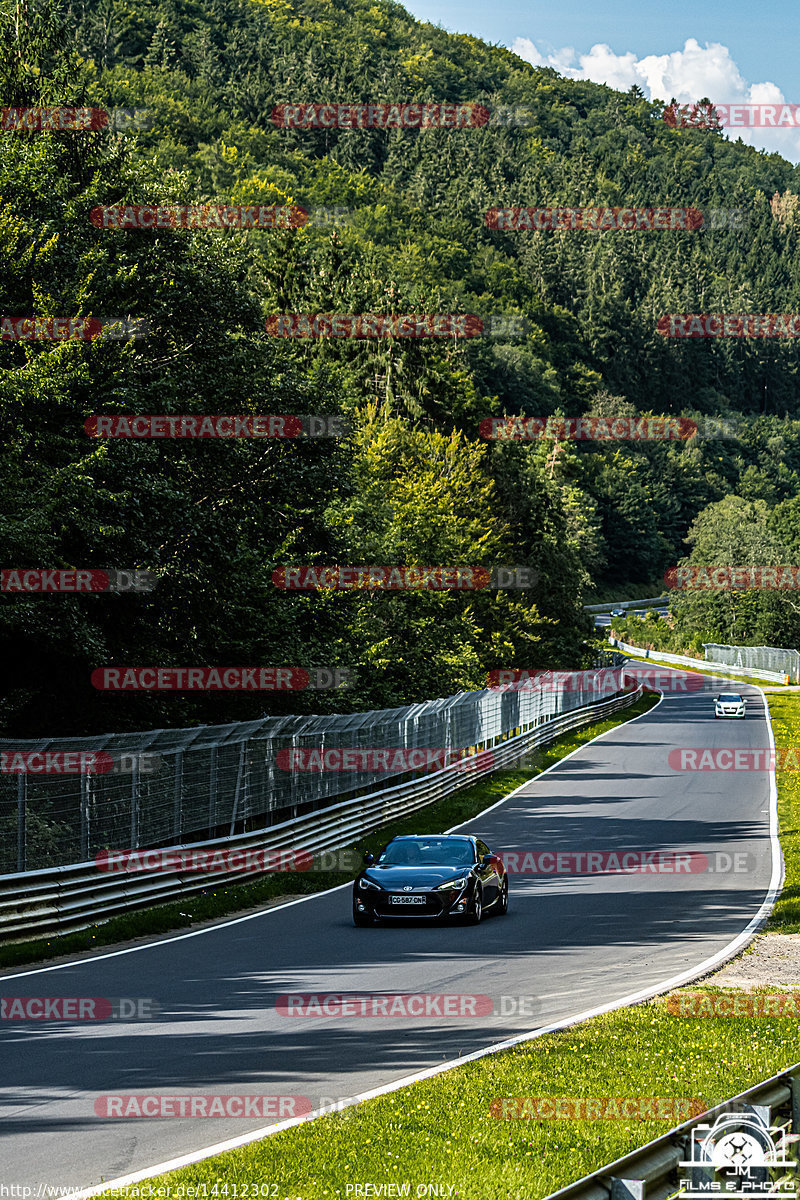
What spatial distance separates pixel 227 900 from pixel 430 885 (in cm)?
336

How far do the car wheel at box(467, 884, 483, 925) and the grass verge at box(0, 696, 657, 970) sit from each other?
3373 mm

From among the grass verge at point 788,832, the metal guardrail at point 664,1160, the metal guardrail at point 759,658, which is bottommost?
the metal guardrail at point 759,658

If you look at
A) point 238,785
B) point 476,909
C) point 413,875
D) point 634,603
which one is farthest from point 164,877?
Result: point 634,603

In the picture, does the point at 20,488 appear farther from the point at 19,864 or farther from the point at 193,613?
the point at 19,864

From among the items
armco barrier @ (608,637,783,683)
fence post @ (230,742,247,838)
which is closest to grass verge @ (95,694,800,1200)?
fence post @ (230,742,247,838)

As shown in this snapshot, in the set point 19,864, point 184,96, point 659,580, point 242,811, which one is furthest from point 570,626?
point 184,96

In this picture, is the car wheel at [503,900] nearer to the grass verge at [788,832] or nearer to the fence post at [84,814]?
the grass verge at [788,832]

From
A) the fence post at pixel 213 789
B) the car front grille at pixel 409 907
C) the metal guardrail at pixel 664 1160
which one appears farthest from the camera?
the fence post at pixel 213 789

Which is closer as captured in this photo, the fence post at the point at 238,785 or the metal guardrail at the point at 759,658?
the fence post at the point at 238,785

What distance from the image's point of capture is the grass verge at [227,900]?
15383mm

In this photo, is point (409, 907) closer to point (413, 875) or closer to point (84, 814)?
point (413, 875)

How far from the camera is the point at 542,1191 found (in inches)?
274

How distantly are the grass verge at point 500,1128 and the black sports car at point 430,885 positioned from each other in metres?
6.69

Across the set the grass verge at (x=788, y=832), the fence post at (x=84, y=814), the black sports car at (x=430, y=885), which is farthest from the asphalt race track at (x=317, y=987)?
the fence post at (x=84, y=814)
